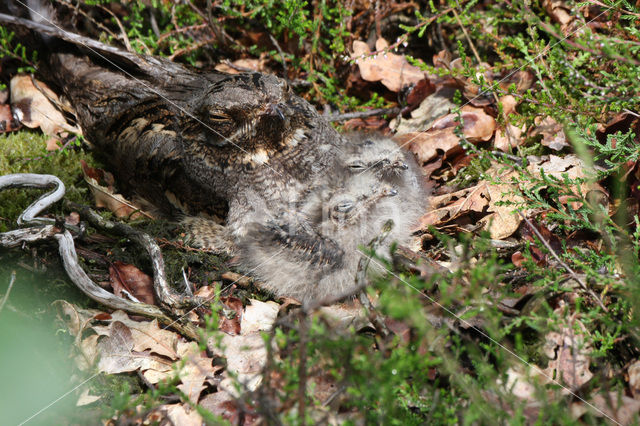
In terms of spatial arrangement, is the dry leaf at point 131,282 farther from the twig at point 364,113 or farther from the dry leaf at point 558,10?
the dry leaf at point 558,10

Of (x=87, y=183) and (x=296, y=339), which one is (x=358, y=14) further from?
(x=296, y=339)

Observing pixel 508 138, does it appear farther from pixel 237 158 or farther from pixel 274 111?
pixel 237 158

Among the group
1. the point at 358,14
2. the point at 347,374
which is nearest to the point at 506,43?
the point at 358,14

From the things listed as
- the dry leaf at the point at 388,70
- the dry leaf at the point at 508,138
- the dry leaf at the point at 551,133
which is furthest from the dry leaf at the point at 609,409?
the dry leaf at the point at 388,70

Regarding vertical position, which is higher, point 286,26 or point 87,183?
point 286,26

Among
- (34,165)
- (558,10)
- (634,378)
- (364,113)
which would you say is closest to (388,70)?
(364,113)

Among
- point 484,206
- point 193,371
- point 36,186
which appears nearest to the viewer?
point 193,371

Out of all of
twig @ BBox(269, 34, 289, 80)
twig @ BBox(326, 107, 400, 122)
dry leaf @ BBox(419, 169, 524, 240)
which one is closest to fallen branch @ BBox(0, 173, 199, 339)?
dry leaf @ BBox(419, 169, 524, 240)
